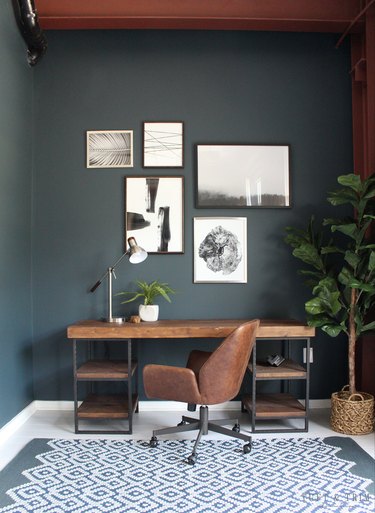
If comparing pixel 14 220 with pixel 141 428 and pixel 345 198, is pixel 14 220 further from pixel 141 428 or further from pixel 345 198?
pixel 345 198

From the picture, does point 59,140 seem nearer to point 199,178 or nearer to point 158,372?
point 199,178

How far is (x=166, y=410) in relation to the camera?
371 centimetres

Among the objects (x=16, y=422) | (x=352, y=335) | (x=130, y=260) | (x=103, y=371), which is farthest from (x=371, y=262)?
(x=16, y=422)

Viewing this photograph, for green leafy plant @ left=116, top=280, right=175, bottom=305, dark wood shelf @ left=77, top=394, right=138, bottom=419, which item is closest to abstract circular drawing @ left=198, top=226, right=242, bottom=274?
green leafy plant @ left=116, top=280, right=175, bottom=305

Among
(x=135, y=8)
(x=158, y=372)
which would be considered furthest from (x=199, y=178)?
(x=158, y=372)

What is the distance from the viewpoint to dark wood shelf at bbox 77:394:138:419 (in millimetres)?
3160

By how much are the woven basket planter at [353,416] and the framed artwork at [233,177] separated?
1.65m

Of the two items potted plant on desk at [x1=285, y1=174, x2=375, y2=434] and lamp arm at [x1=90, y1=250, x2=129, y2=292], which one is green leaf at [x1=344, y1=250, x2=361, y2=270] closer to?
potted plant on desk at [x1=285, y1=174, x2=375, y2=434]

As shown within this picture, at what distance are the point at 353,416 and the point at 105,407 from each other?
1788mm

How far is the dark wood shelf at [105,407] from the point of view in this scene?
3160 mm

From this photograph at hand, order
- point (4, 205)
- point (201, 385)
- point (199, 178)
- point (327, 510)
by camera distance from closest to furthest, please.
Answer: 1. point (327, 510)
2. point (201, 385)
3. point (4, 205)
4. point (199, 178)

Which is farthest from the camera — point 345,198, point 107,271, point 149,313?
point 107,271

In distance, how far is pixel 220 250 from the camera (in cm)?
379

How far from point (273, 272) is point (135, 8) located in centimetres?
242
